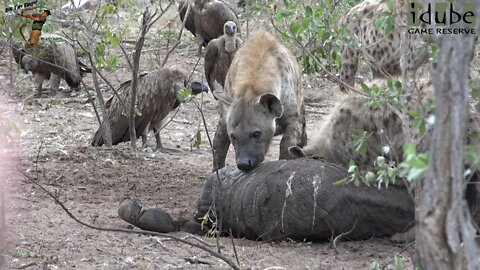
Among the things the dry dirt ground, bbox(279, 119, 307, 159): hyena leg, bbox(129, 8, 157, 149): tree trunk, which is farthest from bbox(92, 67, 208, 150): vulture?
bbox(279, 119, 307, 159): hyena leg

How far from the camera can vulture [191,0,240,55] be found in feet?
41.0

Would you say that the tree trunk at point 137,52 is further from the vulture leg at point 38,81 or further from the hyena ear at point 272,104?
the vulture leg at point 38,81

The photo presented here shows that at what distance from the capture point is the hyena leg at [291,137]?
6328 millimetres

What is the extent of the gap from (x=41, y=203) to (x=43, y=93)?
5.51 meters

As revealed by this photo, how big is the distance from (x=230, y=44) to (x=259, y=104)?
3.46m

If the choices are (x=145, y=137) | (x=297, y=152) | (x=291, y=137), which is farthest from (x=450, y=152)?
(x=145, y=137)

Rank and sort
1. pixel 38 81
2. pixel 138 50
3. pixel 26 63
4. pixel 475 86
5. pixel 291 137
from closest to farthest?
pixel 475 86 < pixel 291 137 < pixel 138 50 < pixel 26 63 < pixel 38 81

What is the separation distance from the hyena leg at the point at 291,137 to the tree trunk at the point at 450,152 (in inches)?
153

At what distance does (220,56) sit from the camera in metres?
9.30

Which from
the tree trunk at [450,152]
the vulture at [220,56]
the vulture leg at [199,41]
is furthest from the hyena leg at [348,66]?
the tree trunk at [450,152]

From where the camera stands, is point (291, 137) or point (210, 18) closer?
point (291, 137)

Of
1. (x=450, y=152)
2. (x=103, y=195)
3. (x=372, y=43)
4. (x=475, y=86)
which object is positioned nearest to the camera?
(x=450, y=152)

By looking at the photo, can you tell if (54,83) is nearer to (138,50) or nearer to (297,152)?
(138,50)

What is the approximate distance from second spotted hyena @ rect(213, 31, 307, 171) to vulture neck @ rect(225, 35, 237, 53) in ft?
8.03
